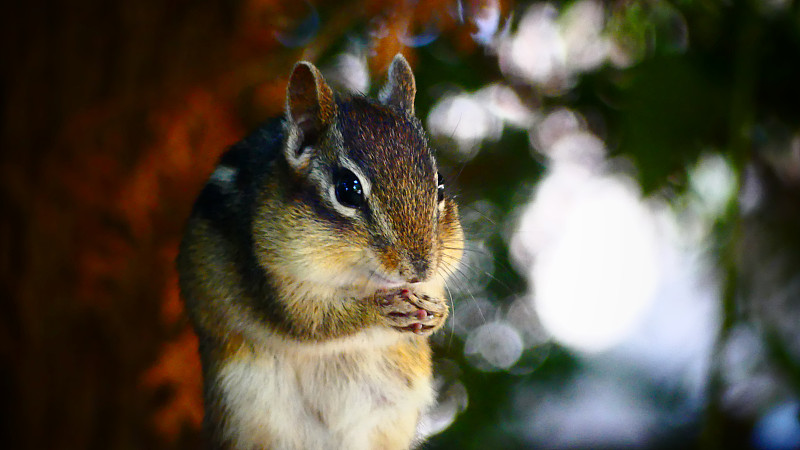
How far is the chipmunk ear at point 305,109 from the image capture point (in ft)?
1.14

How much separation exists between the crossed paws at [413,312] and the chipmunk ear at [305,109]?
0.11m

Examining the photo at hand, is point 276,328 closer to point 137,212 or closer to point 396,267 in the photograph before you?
point 396,267

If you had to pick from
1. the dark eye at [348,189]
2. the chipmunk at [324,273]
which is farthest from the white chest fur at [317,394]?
the dark eye at [348,189]

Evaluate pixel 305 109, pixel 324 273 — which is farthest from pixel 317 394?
pixel 305 109

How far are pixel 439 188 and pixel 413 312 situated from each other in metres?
0.08

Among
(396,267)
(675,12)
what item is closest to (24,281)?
(396,267)

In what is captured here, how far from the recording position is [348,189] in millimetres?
414

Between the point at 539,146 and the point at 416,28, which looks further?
the point at 539,146

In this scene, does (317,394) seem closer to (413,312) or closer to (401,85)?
(413,312)

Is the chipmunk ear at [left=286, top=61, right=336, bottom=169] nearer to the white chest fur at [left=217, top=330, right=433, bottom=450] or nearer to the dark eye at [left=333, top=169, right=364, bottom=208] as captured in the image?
the dark eye at [left=333, top=169, right=364, bottom=208]

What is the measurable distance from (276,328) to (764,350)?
108 cm

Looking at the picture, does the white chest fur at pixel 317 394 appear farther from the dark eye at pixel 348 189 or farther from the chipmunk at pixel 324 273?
the dark eye at pixel 348 189

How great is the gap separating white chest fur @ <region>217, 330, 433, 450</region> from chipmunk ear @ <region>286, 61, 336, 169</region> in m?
0.14

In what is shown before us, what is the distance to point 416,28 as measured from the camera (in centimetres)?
61
